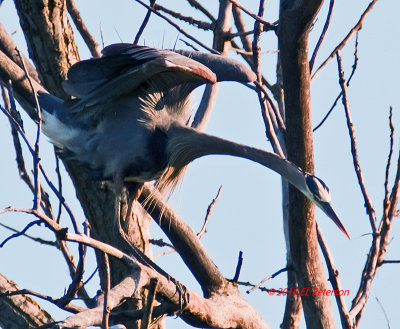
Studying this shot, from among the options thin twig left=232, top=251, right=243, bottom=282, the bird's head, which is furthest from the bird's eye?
thin twig left=232, top=251, right=243, bottom=282

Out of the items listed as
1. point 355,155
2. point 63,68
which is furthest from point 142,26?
point 355,155

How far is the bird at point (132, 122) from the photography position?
10.9ft

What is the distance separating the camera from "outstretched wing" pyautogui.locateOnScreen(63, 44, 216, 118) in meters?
3.06

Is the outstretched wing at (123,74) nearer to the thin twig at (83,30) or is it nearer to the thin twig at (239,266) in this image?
the thin twig at (83,30)

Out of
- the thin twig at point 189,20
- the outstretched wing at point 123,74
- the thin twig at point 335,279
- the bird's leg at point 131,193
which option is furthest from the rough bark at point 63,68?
the thin twig at point 335,279

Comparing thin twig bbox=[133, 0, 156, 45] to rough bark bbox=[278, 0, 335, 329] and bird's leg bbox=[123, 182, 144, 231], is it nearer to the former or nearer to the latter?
bird's leg bbox=[123, 182, 144, 231]

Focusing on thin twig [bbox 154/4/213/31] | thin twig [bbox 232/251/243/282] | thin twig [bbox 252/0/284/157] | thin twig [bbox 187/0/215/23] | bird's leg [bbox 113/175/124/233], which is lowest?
thin twig [bbox 232/251/243/282]

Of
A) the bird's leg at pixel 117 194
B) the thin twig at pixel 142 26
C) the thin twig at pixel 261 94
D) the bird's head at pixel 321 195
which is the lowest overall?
the bird's head at pixel 321 195

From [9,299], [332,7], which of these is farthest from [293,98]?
[9,299]

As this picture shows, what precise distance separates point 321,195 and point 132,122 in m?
1.17

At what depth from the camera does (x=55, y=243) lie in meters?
3.54

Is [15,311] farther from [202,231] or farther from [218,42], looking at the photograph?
[218,42]

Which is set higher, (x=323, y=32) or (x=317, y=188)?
(x=323, y=32)

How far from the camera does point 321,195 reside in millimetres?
2812
